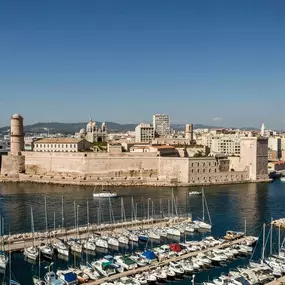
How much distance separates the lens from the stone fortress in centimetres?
3853

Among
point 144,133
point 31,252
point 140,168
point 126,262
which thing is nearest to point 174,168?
point 140,168

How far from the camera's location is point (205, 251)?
17.5 meters

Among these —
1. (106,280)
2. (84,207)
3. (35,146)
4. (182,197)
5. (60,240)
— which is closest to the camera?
(106,280)

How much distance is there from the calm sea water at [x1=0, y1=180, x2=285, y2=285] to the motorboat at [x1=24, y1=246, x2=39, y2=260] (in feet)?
1.15

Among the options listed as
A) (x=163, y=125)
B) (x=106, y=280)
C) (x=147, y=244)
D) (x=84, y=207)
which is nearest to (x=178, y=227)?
(x=147, y=244)

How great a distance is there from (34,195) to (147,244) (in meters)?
15.9

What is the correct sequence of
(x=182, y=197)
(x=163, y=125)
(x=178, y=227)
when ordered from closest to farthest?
(x=178, y=227) → (x=182, y=197) → (x=163, y=125)

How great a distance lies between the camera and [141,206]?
92.3ft

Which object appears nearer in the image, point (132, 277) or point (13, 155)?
point (132, 277)

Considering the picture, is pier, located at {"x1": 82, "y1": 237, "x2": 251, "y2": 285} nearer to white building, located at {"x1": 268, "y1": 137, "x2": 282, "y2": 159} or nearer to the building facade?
the building facade

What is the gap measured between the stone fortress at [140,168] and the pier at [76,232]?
15176mm

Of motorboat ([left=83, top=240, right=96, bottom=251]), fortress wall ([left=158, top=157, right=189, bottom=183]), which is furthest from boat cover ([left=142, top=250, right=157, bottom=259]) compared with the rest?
fortress wall ([left=158, top=157, right=189, bottom=183])

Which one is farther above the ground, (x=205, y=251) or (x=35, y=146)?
(x=35, y=146)

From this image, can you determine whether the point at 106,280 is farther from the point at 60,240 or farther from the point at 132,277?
the point at 60,240
